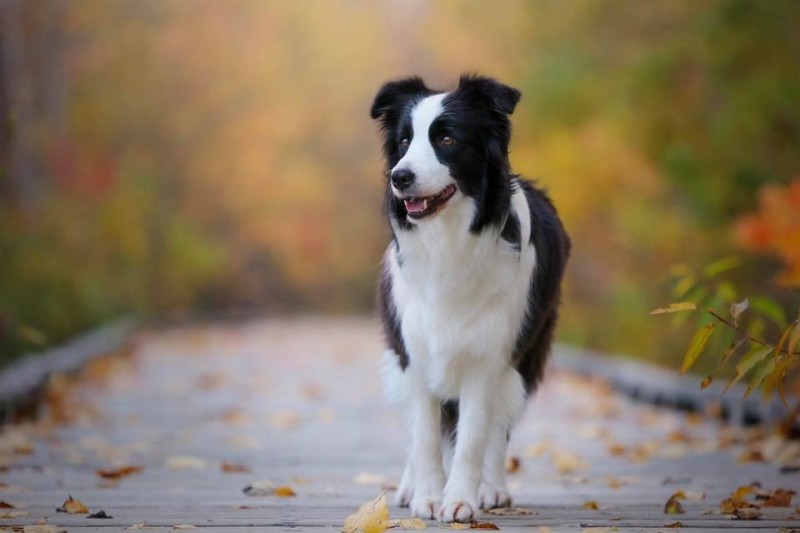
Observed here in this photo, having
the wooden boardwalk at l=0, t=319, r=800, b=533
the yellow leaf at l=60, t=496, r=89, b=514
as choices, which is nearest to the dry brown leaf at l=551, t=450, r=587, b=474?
the wooden boardwalk at l=0, t=319, r=800, b=533

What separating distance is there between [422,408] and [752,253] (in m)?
7.31

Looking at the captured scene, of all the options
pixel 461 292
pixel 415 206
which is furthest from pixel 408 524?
pixel 415 206

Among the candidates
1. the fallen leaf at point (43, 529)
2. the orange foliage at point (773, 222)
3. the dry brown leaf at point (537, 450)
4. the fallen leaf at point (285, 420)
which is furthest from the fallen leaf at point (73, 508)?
the orange foliage at point (773, 222)

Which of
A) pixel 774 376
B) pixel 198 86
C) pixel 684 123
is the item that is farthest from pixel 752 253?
pixel 198 86

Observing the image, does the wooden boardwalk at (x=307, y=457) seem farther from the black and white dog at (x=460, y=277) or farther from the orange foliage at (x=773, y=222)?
the orange foliage at (x=773, y=222)

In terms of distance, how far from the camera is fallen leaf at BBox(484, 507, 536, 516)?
4634 millimetres

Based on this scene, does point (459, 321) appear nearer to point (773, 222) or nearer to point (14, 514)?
point (14, 514)

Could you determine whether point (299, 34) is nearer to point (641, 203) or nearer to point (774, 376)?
point (641, 203)

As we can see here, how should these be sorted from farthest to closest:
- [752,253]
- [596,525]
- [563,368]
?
[563,368] → [752,253] → [596,525]

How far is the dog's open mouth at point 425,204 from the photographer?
4578 mm

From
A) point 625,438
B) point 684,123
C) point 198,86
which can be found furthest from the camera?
point 198,86

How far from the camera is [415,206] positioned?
15.1 feet

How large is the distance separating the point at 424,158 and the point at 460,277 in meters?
0.50

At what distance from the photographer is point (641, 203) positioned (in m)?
14.1
